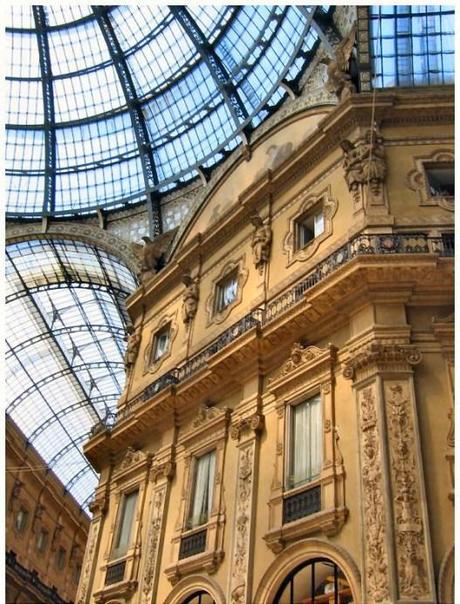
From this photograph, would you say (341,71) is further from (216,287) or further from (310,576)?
(310,576)

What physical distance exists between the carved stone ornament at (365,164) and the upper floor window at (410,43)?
3.31 m

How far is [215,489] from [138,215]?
57.8ft

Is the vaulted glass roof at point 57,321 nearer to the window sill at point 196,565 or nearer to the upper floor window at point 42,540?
the upper floor window at point 42,540

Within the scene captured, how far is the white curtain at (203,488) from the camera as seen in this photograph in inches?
667

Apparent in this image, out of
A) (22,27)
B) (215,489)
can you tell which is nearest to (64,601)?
(215,489)

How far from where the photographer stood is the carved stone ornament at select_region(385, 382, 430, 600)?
37.1 ft

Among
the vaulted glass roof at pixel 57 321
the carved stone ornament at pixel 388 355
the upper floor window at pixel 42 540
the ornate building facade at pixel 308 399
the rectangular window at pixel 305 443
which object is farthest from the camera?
the upper floor window at pixel 42 540

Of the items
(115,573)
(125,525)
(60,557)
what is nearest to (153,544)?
(115,573)

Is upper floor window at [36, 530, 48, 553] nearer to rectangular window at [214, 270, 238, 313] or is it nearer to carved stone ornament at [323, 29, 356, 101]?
rectangular window at [214, 270, 238, 313]

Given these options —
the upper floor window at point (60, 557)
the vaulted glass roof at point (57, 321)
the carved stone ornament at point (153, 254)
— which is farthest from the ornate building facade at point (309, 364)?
the upper floor window at point (60, 557)

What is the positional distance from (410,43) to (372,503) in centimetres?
1457

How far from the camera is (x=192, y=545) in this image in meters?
16.5

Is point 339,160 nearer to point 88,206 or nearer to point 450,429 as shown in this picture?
point 450,429

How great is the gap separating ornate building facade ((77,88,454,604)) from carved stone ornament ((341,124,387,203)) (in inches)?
1.8
